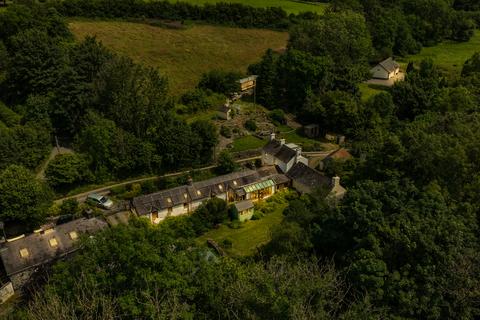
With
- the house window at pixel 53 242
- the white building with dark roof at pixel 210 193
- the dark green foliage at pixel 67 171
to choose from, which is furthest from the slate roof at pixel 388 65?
the house window at pixel 53 242

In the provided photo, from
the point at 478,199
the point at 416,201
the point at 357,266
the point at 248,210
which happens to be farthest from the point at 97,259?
the point at 478,199

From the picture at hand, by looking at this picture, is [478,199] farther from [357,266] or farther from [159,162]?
[159,162]

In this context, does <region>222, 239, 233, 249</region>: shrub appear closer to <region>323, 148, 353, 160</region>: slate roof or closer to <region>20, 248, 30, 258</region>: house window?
<region>20, 248, 30, 258</region>: house window

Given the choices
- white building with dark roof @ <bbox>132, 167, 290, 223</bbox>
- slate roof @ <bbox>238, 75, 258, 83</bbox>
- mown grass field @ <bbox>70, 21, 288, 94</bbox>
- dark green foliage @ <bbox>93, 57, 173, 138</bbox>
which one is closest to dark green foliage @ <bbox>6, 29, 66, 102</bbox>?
dark green foliage @ <bbox>93, 57, 173, 138</bbox>

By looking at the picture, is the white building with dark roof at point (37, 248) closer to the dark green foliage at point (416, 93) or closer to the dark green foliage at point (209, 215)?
the dark green foliage at point (209, 215)

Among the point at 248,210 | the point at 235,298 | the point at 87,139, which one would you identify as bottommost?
the point at 248,210

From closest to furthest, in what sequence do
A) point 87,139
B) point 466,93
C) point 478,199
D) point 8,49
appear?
1. point 478,199
2. point 87,139
3. point 466,93
4. point 8,49

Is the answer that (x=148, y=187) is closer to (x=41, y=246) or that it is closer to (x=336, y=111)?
(x=41, y=246)

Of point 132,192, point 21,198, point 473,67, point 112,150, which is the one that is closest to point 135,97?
point 112,150
